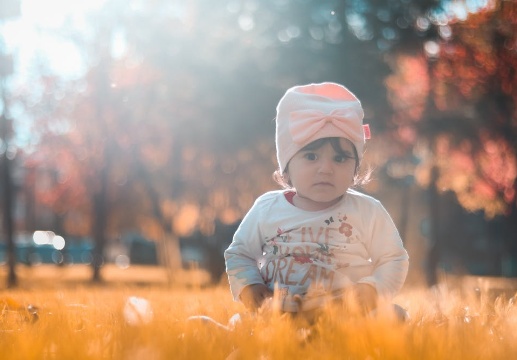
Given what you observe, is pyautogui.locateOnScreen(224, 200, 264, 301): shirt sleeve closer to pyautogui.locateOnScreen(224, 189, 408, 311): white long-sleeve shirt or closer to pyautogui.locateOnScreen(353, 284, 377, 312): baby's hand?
pyautogui.locateOnScreen(224, 189, 408, 311): white long-sleeve shirt

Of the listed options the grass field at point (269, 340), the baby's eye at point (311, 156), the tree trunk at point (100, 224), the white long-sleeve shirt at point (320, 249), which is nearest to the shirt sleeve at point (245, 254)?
the white long-sleeve shirt at point (320, 249)

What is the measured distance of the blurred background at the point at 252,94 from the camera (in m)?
15.6

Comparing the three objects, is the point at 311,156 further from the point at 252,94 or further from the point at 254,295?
the point at 252,94

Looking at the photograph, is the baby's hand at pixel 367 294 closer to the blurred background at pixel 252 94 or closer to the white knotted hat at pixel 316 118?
the white knotted hat at pixel 316 118

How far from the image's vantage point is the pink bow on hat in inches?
142

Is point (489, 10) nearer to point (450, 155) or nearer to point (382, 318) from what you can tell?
point (450, 155)

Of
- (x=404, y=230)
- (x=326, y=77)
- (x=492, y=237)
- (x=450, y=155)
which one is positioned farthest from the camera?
(x=492, y=237)

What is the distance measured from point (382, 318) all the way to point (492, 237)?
42.6 m

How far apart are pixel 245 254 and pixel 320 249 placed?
442 millimetres

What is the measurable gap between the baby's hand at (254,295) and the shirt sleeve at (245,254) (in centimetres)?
4

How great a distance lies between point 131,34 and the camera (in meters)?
20.7

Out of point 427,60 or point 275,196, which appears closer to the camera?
point 275,196

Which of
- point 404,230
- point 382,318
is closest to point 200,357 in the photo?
point 382,318

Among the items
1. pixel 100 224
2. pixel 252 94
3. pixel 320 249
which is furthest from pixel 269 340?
pixel 100 224
